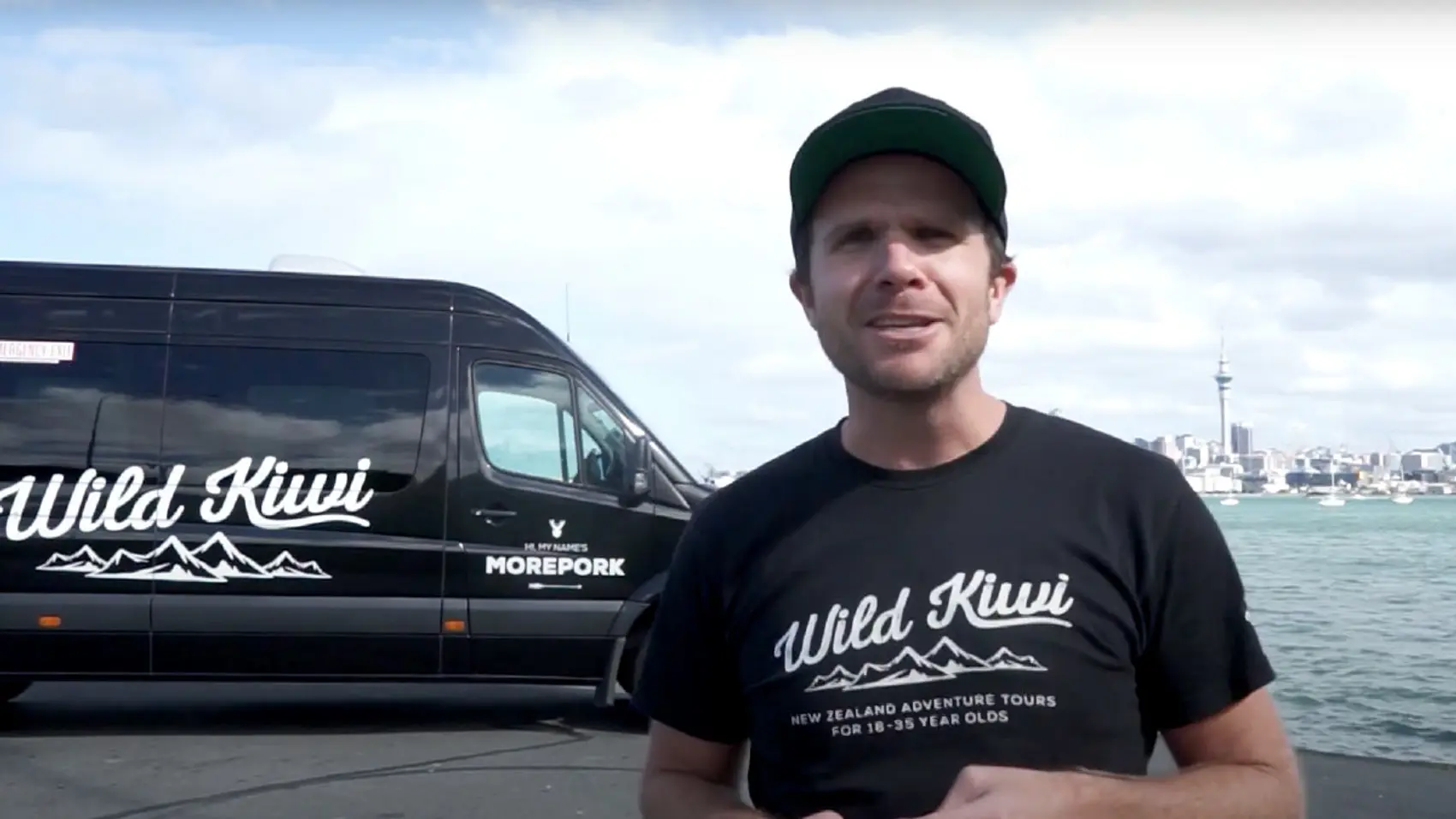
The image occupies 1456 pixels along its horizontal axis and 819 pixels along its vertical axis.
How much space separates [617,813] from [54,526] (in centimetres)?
408

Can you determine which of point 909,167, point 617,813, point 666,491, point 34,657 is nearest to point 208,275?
point 34,657

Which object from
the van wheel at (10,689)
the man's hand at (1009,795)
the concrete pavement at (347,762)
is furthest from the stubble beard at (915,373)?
the van wheel at (10,689)

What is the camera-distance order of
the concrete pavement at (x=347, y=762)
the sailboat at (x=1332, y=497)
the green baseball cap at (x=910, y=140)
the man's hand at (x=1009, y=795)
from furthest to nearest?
1. the sailboat at (x=1332, y=497)
2. the concrete pavement at (x=347, y=762)
3. the green baseball cap at (x=910, y=140)
4. the man's hand at (x=1009, y=795)

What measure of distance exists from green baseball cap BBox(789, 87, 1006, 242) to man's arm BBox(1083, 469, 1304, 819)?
1.71 ft

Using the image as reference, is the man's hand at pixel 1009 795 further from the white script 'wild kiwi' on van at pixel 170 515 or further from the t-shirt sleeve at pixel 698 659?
the white script 'wild kiwi' on van at pixel 170 515

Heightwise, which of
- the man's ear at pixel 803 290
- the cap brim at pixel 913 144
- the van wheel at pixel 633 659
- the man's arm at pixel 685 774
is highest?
the cap brim at pixel 913 144

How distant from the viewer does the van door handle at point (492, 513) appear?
8719mm

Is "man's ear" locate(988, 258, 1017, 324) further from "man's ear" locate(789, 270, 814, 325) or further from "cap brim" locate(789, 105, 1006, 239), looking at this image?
"man's ear" locate(789, 270, 814, 325)

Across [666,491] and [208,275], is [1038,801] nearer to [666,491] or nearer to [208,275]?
[666,491]

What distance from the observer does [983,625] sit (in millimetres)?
1830

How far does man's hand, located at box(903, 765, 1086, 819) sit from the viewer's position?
5.33 ft

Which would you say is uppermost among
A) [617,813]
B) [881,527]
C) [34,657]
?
[881,527]

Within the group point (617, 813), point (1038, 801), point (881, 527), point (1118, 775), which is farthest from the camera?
point (617, 813)

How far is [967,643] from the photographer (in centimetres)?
183
